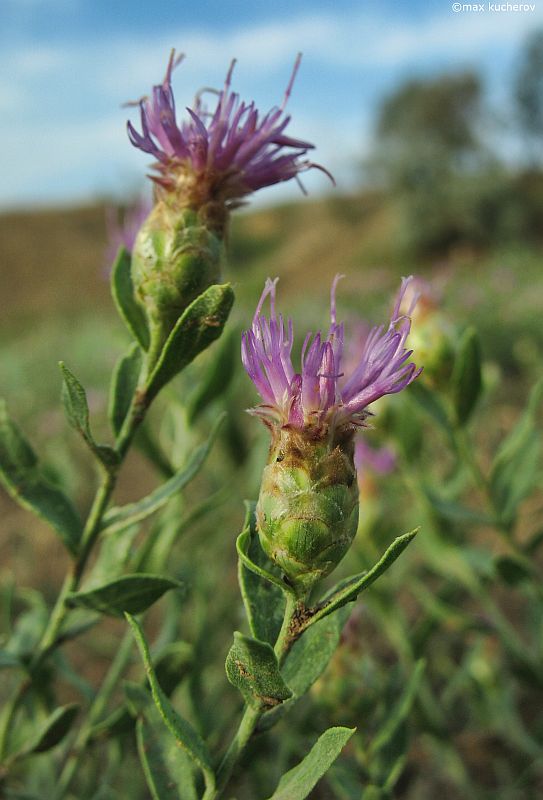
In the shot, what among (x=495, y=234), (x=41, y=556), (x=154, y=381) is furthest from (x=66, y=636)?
(x=495, y=234)

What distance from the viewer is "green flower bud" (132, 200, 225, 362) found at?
897 millimetres

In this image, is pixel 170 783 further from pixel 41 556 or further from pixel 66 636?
pixel 41 556

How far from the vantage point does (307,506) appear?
2.33 ft

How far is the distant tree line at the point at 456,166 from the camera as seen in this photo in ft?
69.4

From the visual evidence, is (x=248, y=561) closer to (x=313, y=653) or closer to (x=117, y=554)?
(x=313, y=653)

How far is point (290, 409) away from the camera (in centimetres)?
74

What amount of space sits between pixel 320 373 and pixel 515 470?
92 centimetres

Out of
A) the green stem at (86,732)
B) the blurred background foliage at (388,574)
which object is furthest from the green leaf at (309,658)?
the green stem at (86,732)

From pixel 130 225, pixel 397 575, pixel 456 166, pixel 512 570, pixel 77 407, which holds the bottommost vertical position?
pixel 397 575

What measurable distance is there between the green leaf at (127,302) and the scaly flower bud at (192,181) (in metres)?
0.03

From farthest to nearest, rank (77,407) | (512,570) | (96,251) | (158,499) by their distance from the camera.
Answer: (96,251) → (512,570) → (158,499) → (77,407)

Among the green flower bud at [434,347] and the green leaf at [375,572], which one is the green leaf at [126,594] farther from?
the green flower bud at [434,347]

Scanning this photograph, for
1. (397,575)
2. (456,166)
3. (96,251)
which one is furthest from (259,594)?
(96,251)

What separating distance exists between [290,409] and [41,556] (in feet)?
9.22
